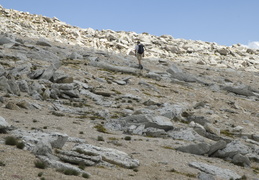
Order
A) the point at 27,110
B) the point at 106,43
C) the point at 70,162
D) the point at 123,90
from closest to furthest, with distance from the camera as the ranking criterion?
the point at 70,162 → the point at 27,110 → the point at 123,90 → the point at 106,43

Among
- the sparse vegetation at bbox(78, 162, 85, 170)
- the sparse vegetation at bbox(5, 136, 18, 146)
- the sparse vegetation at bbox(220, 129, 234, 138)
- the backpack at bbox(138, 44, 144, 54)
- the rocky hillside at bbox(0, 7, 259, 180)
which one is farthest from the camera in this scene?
the backpack at bbox(138, 44, 144, 54)

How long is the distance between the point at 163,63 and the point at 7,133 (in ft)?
167

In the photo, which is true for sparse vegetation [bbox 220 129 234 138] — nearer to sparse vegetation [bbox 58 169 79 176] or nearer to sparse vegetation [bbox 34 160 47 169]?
sparse vegetation [bbox 58 169 79 176]

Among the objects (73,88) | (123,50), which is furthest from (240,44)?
(73,88)

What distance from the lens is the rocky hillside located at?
493 inches

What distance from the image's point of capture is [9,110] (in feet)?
65.6

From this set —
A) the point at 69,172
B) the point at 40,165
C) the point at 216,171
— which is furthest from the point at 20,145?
the point at 216,171

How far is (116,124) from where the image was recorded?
72.3 ft

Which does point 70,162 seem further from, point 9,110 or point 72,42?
point 72,42

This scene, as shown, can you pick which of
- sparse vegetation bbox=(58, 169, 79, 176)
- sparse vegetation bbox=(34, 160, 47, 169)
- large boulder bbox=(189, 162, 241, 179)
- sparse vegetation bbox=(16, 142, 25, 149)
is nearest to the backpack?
large boulder bbox=(189, 162, 241, 179)

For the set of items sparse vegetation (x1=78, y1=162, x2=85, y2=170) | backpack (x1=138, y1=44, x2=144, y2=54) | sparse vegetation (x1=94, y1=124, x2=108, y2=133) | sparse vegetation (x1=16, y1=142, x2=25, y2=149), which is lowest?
sparse vegetation (x1=78, y1=162, x2=85, y2=170)

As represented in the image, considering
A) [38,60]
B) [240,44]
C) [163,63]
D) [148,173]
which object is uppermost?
[240,44]

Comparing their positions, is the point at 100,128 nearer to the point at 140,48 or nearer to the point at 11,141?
the point at 11,141

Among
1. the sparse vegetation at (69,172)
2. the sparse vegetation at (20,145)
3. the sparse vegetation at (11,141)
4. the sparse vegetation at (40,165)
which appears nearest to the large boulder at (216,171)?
the sparse vegetation at (69,172)
